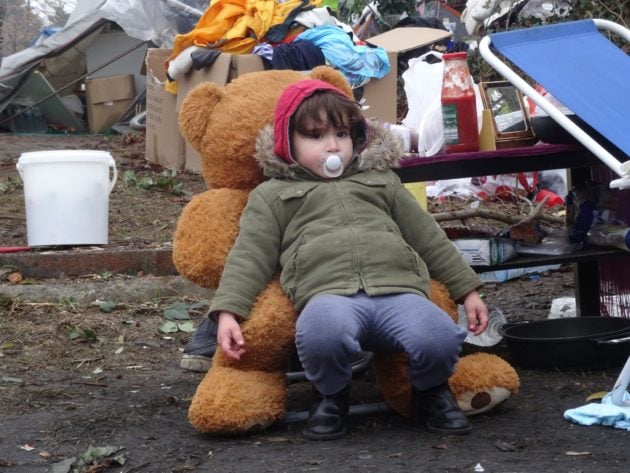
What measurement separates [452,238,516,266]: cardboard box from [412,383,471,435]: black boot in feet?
2.72

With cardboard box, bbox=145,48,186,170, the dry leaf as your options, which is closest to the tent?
cardboard box, bbox=145,48,186,170

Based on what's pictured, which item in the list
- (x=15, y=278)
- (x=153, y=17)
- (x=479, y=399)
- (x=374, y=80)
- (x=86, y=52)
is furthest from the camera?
(x=86, y=52)

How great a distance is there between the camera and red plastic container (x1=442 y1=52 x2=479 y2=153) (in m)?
3.28

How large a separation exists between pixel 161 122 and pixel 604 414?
5598 mm

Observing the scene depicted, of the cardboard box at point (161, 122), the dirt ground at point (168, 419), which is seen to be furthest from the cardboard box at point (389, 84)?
the dirt ground at point (168, 419)

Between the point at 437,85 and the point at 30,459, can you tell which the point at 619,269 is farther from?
the point at 30,459

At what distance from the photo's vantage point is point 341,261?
108 inches

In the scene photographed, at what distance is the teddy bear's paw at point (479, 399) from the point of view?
279cm

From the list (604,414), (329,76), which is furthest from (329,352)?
(329,76)

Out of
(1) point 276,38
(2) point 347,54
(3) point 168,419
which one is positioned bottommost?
(3) point 168,419

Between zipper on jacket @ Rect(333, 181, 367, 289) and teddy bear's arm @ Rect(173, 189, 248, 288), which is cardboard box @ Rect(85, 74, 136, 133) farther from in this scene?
zipper on jacket @ Rect(333, 181, 367, 289)

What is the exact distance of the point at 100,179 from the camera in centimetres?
521

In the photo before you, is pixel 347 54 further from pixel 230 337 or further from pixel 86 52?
pixel 86 52

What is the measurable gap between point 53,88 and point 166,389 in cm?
766
